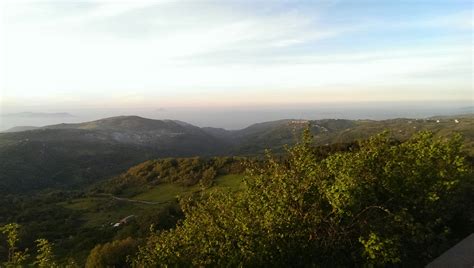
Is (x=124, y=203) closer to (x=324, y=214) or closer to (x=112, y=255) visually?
(x=112, y=255)

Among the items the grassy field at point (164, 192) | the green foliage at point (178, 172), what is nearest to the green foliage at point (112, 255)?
the grassy field at point (164, 192)

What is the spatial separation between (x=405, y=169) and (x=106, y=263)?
73.6ft

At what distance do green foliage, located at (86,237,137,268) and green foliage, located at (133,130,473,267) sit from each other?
13.6m

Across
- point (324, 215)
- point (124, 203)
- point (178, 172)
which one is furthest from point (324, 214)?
point (178, 172)

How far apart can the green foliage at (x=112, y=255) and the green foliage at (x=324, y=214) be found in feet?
44.8

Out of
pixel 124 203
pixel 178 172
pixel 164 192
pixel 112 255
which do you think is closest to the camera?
pixel 112 255

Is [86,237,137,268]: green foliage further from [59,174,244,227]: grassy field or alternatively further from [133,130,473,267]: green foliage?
[59,174,244,227]: grassy field

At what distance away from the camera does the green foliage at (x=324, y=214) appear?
15219 mm

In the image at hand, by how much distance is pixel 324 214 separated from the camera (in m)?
17.3

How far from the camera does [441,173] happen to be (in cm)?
1847

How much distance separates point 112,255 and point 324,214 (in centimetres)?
1995

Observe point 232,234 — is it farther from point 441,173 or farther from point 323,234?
point 441,173

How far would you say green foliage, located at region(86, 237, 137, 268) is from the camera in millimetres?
29816

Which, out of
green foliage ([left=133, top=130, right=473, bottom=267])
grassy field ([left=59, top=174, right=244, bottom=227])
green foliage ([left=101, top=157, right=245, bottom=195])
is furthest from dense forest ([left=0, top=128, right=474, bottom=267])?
green foliage ([left=101, top=157, right=245, bottom=195])
